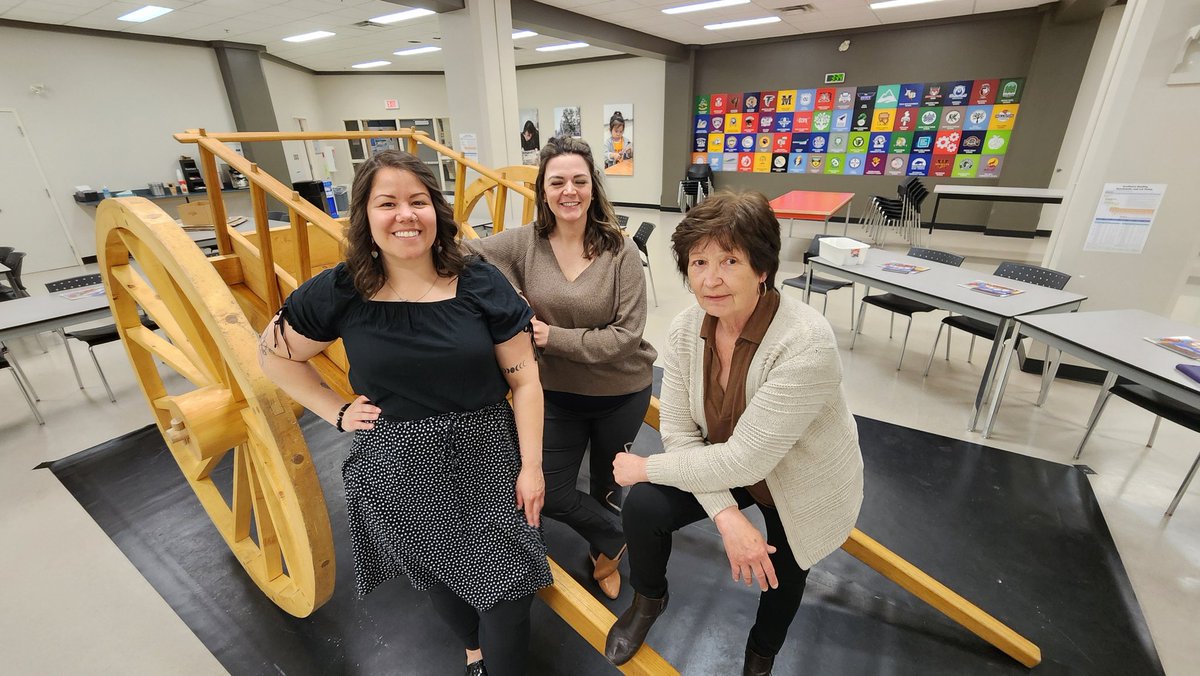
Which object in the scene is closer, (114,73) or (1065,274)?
(1065,274)

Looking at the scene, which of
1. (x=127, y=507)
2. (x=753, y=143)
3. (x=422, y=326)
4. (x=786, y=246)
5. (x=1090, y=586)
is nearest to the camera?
(x=422, y=326)

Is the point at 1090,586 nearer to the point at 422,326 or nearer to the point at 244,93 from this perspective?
the point at 422,326

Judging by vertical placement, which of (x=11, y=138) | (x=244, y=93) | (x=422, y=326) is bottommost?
(x=422, y=326)

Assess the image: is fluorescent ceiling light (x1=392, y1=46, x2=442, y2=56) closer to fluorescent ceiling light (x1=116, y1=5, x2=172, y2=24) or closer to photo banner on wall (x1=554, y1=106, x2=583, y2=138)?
photo banner on wall (x1=554, y1=106, x2=583, y2=138)

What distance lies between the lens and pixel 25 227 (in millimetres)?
6809

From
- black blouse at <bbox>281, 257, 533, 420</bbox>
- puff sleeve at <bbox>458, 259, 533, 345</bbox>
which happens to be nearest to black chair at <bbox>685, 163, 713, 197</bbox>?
puff sleeve at <bbox>458, 259, 533, 345</bbox>

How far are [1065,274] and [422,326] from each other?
4.23 meters

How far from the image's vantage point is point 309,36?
7.89m

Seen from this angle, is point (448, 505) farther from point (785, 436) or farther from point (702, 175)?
point (702, 175)

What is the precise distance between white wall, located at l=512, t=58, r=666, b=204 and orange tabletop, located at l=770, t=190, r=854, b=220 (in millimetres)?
4154

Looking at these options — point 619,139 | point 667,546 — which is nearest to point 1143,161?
point 667,546

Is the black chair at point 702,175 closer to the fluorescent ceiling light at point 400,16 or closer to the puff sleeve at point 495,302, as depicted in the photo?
the fluorescent ceiling light at point 400,16

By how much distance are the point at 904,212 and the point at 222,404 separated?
28.7 feet

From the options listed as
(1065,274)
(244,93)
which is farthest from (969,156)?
(244,93)
